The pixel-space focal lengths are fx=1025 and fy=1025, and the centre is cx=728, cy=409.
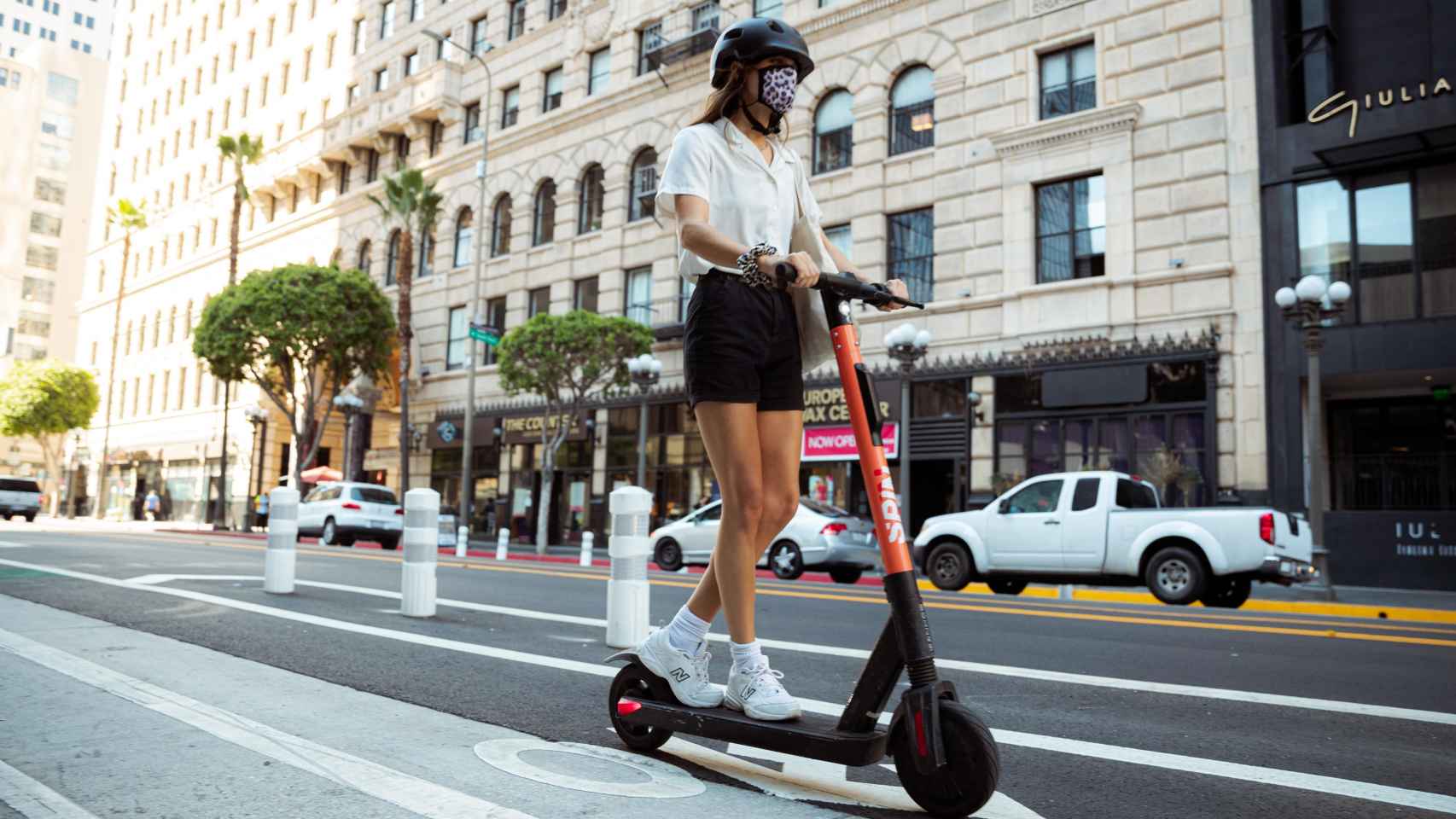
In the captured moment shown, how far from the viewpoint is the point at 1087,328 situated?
20.4 meters

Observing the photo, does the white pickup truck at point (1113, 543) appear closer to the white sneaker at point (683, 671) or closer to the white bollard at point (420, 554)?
the white bollard at point (420, 554)

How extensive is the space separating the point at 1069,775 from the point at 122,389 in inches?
2478

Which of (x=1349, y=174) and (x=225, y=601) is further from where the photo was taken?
(x=1349, y=174)

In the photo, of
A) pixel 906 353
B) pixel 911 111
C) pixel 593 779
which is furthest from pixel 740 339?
pixel 911 111

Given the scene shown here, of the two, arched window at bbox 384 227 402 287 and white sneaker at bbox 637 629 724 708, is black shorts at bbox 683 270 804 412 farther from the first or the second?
arched window at bbox 384 227 402 287

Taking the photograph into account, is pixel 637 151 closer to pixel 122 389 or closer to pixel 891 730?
pixel 891 730

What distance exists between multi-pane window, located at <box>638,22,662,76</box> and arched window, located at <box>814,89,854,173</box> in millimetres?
6819

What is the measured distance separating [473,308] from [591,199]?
5.71 metres

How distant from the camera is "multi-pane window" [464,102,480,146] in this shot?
36781 mm

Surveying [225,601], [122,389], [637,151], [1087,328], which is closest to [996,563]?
[1087,328]

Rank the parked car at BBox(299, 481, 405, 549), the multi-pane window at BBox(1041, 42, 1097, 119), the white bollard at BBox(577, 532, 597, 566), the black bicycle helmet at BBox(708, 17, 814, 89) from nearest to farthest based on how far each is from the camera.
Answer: the black bicycle helmet at BBox(708, 17, 814, 89)
the white bollard at BBox(577, 532, 597, 566)
the multi-pane window at BBox(1041, 42, 1097, 119)
the parked car at BBox(299, 481, 405, 549)

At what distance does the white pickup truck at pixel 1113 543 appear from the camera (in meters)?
11.7

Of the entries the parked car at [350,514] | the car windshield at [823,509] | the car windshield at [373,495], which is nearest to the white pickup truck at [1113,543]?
the car windshield at [823,509]

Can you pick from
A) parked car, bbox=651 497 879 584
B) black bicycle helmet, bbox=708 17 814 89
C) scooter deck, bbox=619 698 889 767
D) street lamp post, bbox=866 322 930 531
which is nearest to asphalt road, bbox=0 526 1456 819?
scooter deck, bbox=619 698 889 767
